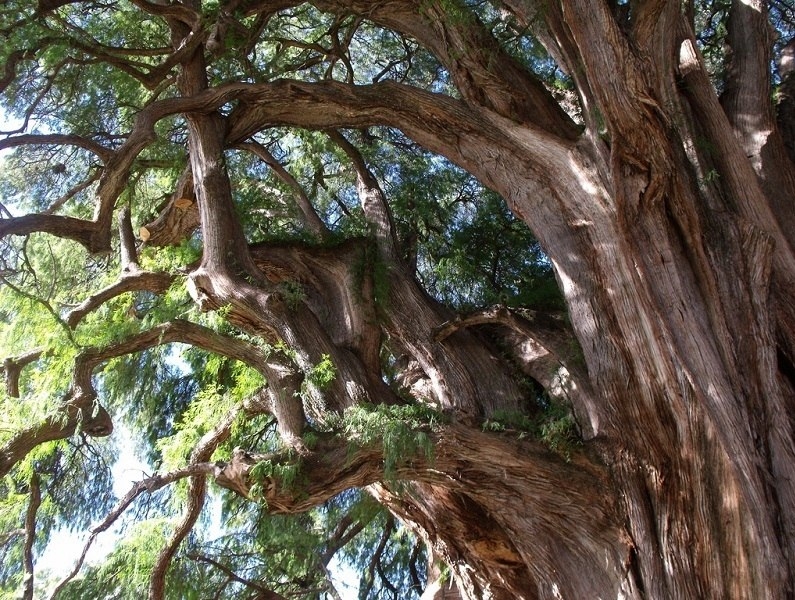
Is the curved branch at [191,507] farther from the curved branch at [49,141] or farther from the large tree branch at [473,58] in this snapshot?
the large tree branch at [473,58]

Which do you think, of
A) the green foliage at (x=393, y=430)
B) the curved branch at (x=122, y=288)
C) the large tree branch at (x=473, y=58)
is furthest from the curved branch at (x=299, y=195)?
the green foliage at (x=393, y=430)

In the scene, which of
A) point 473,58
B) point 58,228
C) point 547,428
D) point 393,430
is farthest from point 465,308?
point 58,228

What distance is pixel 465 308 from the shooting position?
6129 millimetres

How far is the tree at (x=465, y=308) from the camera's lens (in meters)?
4.32

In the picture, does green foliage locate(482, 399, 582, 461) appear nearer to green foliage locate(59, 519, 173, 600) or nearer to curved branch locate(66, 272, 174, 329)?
curved branch locate(66, 272, 174, 329)

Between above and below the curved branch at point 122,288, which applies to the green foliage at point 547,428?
below

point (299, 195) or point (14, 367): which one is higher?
point (299, 195)

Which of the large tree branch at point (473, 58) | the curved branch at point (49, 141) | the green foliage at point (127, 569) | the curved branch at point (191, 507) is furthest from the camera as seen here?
the green foliage at point (127, 569)

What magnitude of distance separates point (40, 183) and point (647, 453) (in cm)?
607

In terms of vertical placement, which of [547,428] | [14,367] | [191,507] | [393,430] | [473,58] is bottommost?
[547,428]

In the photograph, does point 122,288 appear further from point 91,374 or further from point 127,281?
point 91,374

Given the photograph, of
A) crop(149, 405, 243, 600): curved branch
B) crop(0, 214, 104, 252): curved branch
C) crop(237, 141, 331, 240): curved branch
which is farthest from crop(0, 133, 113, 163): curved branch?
crop(149, 405, 243, 600): curved branch

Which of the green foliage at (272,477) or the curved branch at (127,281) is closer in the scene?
the green foliage at (272,477)

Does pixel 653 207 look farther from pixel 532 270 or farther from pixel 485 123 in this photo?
pixel 532 270
